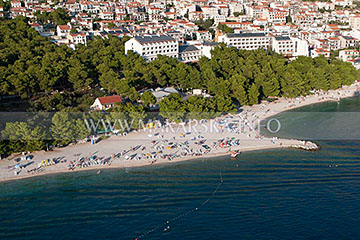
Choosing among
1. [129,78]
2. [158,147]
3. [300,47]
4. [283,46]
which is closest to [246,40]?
[283,46]

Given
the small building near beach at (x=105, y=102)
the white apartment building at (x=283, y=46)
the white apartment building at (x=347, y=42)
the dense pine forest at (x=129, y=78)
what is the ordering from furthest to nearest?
the white apartment building at (x=347, y=42)
the white apartment building at (x=283, y=46)
the small building near beach at (x=105, y=102)
the dense pine forest at (x=129, y=78)

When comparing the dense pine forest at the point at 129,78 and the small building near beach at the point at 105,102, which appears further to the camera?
the small building near beach at the point at 105,102

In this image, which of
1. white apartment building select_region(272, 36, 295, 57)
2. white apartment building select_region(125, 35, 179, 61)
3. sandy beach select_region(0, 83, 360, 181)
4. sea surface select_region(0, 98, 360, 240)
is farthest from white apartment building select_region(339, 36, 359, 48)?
sea surface select_region(0, 98, 360, 240)

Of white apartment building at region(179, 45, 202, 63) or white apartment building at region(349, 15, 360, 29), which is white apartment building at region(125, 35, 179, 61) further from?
white apartment building at region(349, 15, 360, 29)

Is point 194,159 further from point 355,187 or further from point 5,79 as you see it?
point 5,79

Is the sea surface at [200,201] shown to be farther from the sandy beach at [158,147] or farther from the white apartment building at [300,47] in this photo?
the white apartment building at [300,47]

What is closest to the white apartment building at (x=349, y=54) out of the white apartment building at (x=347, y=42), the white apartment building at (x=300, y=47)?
the white apartment building at (x=300, y=47)

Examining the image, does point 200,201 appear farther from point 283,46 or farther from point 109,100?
point 283,46
